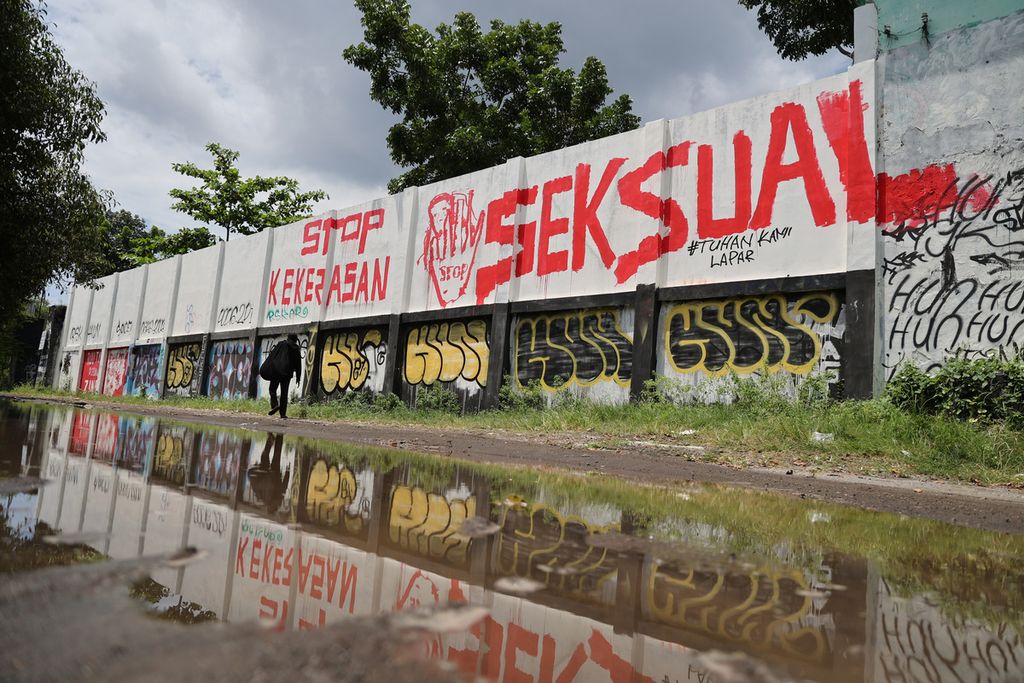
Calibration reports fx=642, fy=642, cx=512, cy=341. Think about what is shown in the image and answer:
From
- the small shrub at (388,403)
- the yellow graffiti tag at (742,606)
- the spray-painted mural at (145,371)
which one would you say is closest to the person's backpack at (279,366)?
the small shrub at (388,403)

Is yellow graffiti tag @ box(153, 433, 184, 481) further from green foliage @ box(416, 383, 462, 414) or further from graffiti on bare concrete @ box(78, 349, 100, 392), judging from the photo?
graffiti on bare concrete @ box(78, 349, 100, 392)

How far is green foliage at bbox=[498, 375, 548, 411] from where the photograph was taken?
10.3 meters

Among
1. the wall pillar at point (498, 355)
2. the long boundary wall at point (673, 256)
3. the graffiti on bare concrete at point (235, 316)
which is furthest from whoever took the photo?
the graffiti on bare concrete at point (235, 316)

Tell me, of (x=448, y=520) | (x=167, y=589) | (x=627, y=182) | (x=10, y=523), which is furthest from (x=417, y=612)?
(x=627, y=182)

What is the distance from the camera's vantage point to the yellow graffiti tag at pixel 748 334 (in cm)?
786

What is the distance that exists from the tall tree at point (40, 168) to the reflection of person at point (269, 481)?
944cm

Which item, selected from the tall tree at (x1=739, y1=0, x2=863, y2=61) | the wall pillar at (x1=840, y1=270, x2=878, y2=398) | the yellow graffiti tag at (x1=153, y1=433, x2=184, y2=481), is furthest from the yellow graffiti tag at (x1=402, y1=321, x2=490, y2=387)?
the tall tree at (x1=739, y1=0, x2=863, y2=61)

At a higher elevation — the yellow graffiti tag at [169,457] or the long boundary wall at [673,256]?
the long boundary wall at [673,256]

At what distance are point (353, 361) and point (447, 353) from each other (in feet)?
9.73

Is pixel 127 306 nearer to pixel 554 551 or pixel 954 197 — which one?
pixel 954 197

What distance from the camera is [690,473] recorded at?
15.1ft

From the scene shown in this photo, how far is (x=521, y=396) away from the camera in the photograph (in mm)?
10609

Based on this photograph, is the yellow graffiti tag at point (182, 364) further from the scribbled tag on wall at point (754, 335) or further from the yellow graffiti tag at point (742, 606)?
the yellow graffiti tag at point (742, 606)

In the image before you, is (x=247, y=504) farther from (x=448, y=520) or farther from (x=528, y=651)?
(x=528, y=651)
